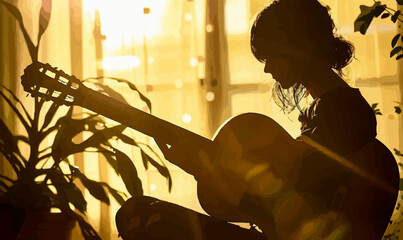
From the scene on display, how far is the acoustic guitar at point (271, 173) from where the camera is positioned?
106 centimetres

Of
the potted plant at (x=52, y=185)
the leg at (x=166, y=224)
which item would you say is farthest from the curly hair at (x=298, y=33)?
the potted plant at (x=52, y=185)

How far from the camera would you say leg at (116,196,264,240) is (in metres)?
1.03

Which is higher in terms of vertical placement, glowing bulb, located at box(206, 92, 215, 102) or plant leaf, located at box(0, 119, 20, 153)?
glowing bulb, located at box(206, 92, 215, 102)

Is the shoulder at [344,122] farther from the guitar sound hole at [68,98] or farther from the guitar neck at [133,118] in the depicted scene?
the guitar sound hole at [68,98]

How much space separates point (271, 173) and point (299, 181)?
0.23ft

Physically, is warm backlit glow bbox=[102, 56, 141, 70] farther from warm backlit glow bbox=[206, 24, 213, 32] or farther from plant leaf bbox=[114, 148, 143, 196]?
plant leaf bbox=[114, 148, 143, 196]

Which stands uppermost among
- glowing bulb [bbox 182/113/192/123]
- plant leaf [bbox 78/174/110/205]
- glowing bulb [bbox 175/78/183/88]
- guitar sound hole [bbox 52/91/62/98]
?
guitar sound hole [bbox 52/91/62/98]

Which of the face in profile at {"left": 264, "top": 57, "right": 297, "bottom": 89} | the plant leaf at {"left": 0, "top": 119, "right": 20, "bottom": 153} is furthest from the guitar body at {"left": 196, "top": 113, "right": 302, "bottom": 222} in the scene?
the plant leaf at {"left": 0, "top": 119, "right": 20, "bottom": 153}

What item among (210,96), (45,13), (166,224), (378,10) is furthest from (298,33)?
(45,13)

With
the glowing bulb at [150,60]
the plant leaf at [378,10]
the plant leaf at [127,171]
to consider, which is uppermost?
the plant leaf at [378,10]

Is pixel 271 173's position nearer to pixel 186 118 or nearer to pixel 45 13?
pixel 186 118

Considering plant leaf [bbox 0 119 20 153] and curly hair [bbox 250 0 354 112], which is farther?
plant leaf [bbox 0 119 20 153]

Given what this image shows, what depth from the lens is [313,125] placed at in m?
1.12

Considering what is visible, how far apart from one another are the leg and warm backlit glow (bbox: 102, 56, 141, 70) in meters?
0.98
